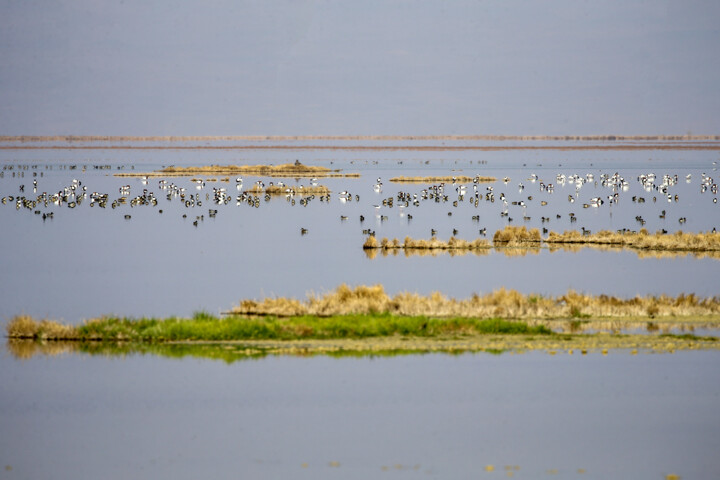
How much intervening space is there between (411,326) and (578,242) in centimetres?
3457

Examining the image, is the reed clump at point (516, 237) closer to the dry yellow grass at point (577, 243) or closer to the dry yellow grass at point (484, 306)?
the dry yellow grass at point (577, 243)

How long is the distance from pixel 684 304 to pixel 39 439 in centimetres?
2237

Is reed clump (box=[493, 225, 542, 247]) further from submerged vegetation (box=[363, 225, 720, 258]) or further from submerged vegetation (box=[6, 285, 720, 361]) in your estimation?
submerged vegetation (box=[6, 285, 720, 361])

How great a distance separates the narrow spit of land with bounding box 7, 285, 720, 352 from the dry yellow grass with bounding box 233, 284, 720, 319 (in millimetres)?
32

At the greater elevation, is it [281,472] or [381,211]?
[381,211]

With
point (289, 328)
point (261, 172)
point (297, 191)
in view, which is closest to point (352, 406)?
point (289, 328)

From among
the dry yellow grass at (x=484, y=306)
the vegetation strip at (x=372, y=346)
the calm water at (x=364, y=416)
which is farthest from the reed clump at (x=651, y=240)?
the calm water at (x=364, y=416)

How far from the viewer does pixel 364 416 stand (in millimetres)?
27609

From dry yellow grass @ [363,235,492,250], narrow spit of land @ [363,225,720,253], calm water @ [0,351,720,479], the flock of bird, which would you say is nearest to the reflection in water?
calm water @ [0,351,720,479]

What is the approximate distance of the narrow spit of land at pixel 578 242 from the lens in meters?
64.5

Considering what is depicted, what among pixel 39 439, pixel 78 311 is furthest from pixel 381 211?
pixel 39 439

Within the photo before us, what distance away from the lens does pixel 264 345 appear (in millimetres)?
34062

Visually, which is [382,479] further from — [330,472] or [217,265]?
[217,265]

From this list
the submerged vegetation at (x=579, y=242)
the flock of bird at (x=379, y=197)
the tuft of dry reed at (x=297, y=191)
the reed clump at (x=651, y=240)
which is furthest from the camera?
the tuft of dry reed at (x=297, y=191)
